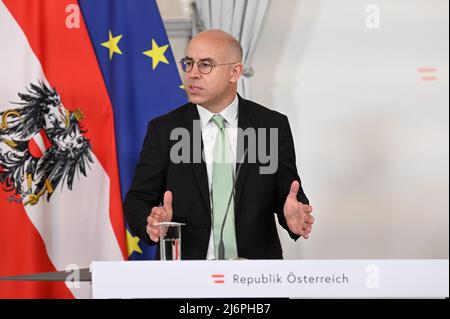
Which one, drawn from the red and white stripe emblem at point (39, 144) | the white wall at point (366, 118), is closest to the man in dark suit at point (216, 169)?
the red and white stripe emblem at point (39, 144)

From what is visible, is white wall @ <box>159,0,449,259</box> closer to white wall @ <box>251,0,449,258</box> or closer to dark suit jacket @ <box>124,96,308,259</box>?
white wall @ <box>251,0,449,258</box>

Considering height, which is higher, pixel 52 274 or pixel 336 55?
pixel 336 55

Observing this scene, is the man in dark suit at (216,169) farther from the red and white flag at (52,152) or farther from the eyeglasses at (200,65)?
the red and white flag at (52,152)

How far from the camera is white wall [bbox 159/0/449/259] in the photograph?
352 centimetres

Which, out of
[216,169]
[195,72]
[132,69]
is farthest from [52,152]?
[216,169]

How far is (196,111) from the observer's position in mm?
2455

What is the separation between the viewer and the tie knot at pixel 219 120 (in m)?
2.36

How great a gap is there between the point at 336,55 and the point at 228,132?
4.47 feet

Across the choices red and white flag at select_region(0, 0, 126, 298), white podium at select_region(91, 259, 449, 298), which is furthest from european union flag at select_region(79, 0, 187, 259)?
white podium at select_region(91, 259, 449, 298)

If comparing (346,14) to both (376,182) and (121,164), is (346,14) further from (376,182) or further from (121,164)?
(121,164)

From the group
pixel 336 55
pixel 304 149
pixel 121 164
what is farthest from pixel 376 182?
pixel 121 164

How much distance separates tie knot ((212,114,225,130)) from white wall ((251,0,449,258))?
1.16 meters
